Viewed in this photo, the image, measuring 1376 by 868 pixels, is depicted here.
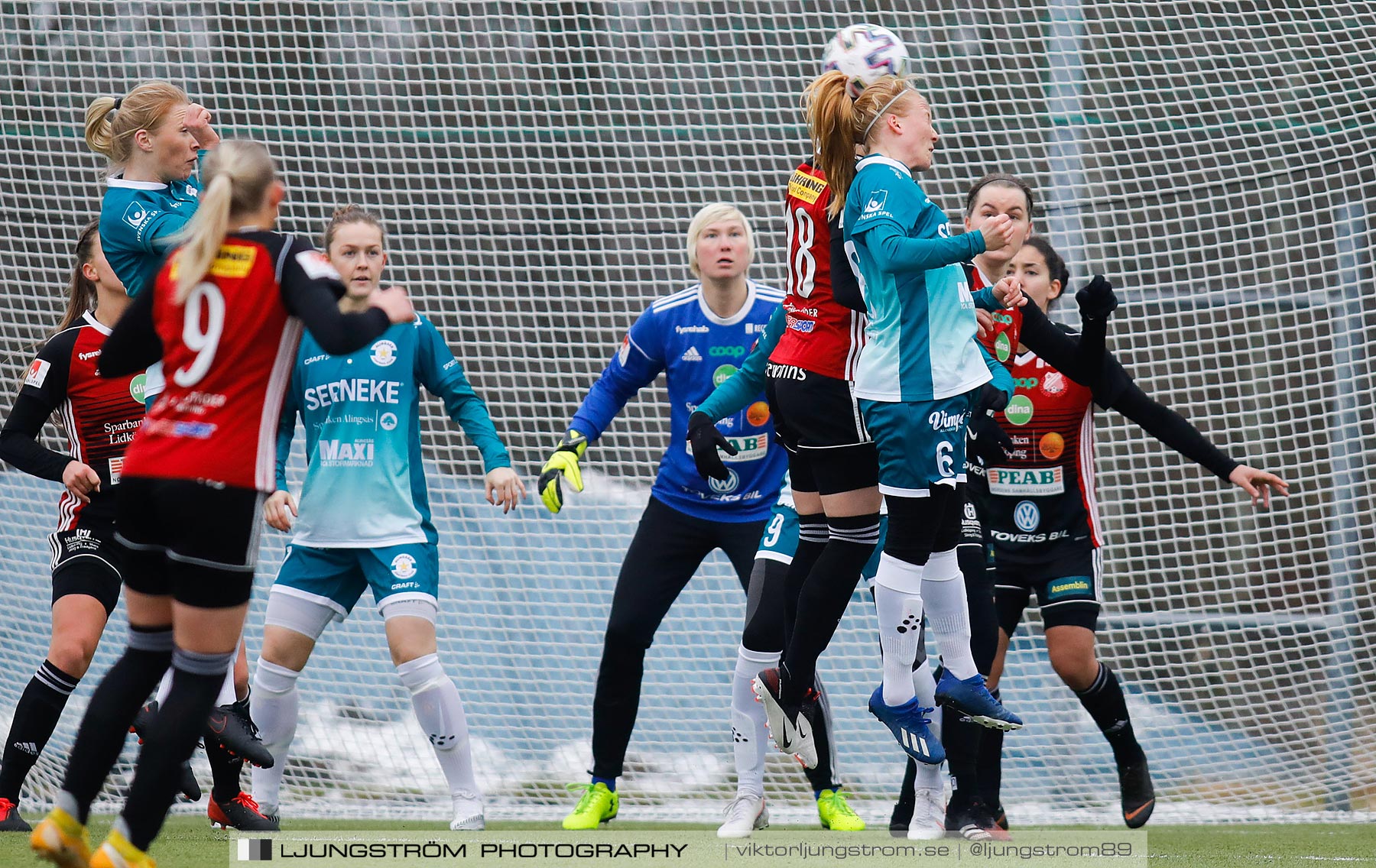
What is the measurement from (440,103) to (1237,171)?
3.91 m

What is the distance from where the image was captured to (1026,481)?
164 inches

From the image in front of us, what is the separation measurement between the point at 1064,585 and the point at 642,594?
127cm

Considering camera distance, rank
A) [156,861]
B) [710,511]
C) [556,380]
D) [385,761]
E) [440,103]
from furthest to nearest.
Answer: [556,380] → [440,103] → [385,761] → [710,511] → [156,861]

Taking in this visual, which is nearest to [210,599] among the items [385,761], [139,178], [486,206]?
[139,178]

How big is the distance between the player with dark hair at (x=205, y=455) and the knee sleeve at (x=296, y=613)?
4.06ft

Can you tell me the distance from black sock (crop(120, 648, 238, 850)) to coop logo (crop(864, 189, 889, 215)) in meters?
1.59

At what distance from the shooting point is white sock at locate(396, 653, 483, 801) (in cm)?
363

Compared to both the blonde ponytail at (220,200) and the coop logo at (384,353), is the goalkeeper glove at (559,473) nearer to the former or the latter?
the coop logo at (384,353)

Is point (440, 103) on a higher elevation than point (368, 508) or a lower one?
higher

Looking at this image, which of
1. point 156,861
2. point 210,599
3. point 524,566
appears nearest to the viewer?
point 210,599

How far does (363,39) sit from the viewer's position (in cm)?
665

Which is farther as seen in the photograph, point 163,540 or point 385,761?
point 385,761

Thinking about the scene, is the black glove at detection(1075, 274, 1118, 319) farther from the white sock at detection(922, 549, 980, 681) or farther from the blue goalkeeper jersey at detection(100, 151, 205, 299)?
the blue goalkeeper jersey at detection(100, 151, 205, 299)

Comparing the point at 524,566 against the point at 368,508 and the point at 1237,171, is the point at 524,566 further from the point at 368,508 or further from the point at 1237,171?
the point at 1237,171
